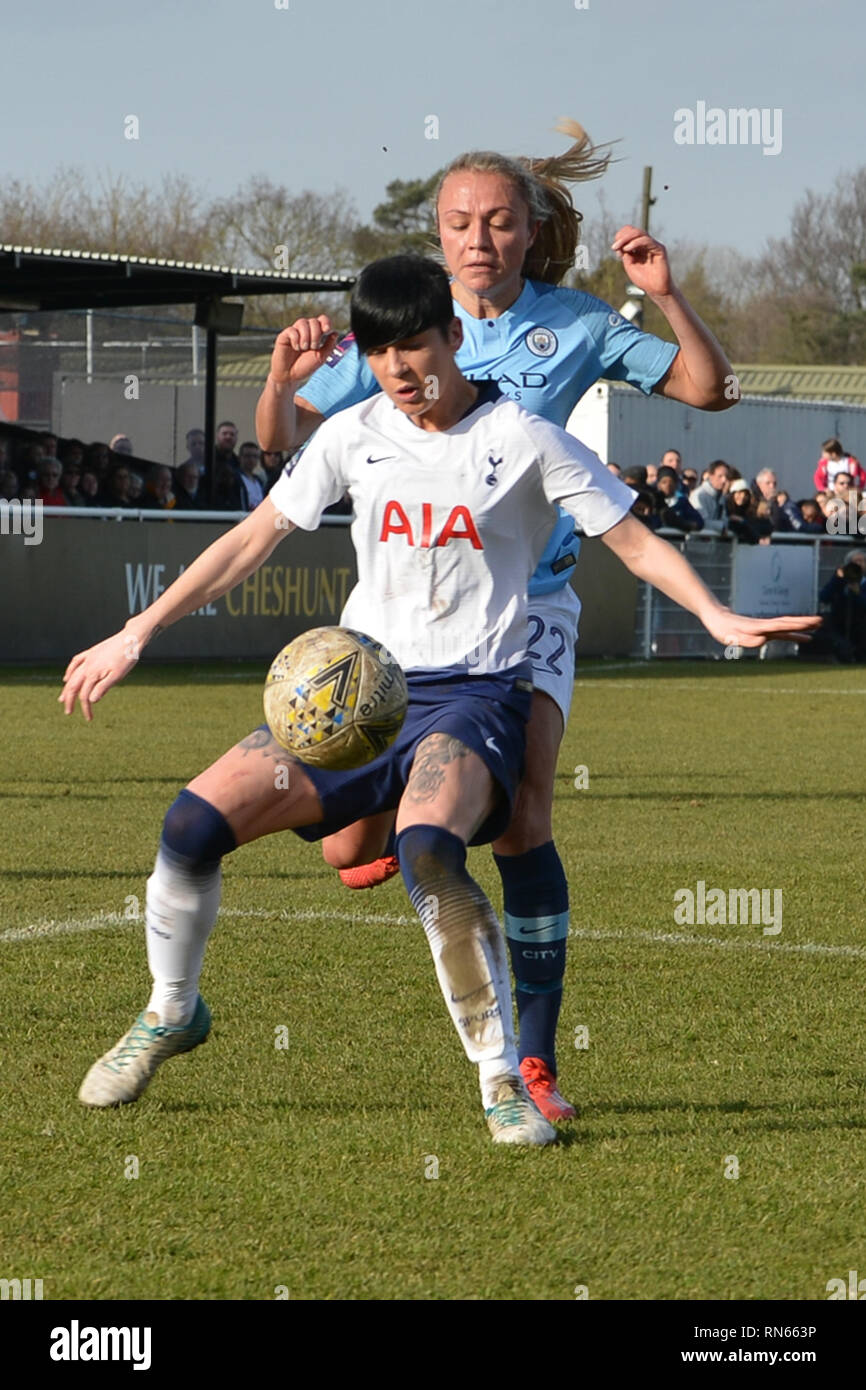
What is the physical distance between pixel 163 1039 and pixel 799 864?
4.99m

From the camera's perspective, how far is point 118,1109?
15.7 ft

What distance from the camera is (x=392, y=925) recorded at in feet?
24.5

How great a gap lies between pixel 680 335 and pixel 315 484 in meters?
1.08

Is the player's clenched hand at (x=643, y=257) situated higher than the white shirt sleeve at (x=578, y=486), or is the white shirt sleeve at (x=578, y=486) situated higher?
the player's clenched hand at (x=643, y=257)

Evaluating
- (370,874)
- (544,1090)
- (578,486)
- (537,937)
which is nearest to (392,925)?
(370,874)

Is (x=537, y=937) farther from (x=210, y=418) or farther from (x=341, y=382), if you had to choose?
(x=210, y=418)

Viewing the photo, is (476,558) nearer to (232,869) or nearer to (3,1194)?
(3,1194)

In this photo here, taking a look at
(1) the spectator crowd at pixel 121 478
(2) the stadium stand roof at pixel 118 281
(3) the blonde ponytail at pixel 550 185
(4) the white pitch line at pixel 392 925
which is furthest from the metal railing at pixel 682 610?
(3) the blonde ponytail at pixel 550 185

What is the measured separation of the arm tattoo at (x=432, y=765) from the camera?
4449 millimetres

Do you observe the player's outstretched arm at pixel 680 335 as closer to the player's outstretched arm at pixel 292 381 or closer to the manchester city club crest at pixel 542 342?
the manchester city club crest at pixel 542 342

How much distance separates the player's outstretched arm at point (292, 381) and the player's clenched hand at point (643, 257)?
749 mm

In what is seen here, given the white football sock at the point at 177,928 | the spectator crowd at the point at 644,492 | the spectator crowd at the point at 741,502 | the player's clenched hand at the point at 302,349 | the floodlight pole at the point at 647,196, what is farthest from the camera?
the floodlight pole at the point at 647,196

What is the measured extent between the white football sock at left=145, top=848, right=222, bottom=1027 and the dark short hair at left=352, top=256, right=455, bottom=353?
4.22 ft
